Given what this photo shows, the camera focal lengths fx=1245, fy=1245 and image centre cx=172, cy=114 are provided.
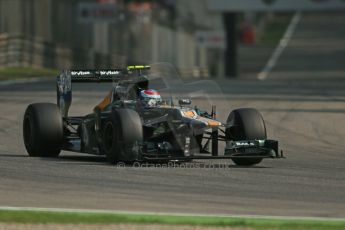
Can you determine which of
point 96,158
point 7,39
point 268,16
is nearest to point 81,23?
point 7,39

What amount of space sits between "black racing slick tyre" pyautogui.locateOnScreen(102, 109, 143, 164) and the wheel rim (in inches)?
8.8

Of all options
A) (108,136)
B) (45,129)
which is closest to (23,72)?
(45,129)

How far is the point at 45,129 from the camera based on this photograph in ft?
52.7

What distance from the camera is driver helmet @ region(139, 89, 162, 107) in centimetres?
1549

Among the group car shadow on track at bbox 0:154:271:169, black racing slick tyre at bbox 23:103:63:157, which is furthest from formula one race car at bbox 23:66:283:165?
car shadow on track at bbox 0:154:271:169

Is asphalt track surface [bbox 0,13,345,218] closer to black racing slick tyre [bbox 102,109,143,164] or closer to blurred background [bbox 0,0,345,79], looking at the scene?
black racing slick tyre [bbox 102,109,143,164]

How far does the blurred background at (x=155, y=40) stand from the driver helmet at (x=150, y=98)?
1058 inches

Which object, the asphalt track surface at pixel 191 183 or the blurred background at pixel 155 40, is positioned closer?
the asphalt track surface at pixel 191 183

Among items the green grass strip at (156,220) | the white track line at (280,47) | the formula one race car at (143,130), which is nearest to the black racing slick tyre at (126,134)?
the formula one race car at (143,130)

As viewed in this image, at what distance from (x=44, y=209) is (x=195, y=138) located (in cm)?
452

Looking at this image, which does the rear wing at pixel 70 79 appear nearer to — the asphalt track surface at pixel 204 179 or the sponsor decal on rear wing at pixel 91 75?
the sponsor decal on rear wing at pixel 91 75

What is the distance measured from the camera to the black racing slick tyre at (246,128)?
1532cm

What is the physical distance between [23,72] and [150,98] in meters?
28.0

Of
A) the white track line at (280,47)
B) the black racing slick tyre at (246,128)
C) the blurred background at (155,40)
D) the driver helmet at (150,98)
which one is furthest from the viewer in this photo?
the white track line at (280,47)
